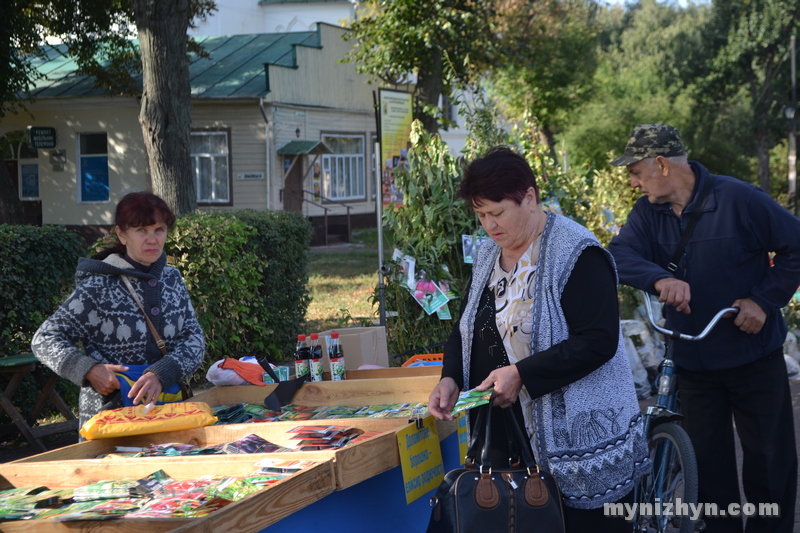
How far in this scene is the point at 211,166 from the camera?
81.6 feet

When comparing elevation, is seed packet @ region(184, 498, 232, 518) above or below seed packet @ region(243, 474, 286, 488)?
below

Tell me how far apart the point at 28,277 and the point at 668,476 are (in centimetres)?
485

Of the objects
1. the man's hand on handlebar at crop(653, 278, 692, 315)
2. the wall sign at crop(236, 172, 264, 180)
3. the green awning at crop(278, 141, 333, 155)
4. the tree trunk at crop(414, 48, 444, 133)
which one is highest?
the tree trunk at crop(414, 48, 444, 133)

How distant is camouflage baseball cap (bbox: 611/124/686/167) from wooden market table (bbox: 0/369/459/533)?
1.54m

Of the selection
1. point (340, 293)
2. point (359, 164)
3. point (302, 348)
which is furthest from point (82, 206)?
point (302, 348)

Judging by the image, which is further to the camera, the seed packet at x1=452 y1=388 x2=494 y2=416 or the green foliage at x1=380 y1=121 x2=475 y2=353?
the green foliage at x1=380 y1=121 x2=475 y2=353

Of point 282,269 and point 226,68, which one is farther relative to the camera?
point 226,68

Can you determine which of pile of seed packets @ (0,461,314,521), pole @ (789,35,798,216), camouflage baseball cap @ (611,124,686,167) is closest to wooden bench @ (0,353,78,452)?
pile of seed packets @ (0,461,314,521)

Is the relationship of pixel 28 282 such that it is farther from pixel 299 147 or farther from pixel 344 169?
pixel 344 169

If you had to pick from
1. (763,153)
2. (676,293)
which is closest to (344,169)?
(763,153)

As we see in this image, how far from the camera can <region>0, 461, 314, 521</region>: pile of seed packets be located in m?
2.77

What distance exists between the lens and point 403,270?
25.3 ft

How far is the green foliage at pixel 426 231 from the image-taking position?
756cm

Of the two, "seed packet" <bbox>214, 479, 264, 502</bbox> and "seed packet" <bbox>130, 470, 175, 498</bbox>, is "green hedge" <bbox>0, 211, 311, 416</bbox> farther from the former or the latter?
"seed packet" <bbox>214, 479, 264, 502</bbox>
